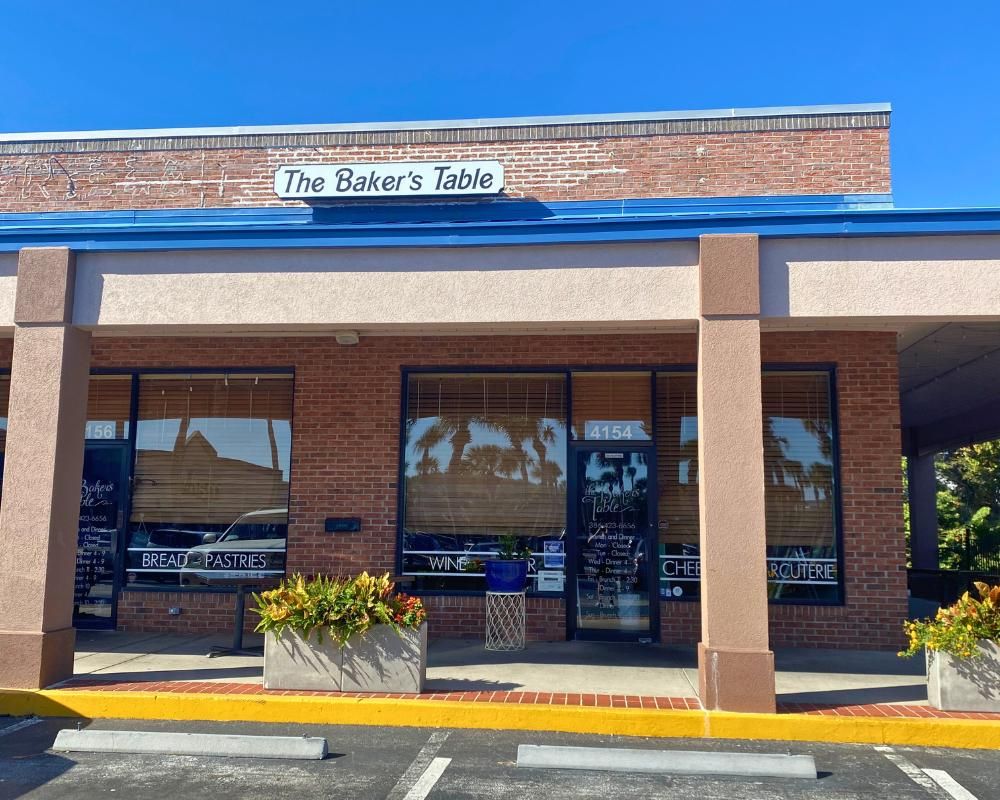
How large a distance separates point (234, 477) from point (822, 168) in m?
8.17

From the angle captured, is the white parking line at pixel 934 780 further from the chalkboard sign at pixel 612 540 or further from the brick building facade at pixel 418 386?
the chalkboard sign at pixel 612 540

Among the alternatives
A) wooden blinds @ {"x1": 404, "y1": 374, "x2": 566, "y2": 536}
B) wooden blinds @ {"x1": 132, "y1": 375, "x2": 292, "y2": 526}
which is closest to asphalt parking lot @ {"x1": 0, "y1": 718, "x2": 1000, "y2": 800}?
wooden blinds @ {"x1": 404, "y1": 374, "x2": 566, "y2": 536}

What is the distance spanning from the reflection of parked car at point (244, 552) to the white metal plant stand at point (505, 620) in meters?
2.77

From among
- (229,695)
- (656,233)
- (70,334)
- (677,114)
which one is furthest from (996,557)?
(70,334)

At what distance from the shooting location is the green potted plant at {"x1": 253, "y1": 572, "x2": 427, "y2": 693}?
768cm

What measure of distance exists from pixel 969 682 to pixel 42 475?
8241 mm

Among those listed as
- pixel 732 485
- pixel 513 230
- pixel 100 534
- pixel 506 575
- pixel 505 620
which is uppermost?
pixel 513 230

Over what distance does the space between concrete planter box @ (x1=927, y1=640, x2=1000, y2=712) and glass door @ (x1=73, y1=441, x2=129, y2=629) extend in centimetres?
911

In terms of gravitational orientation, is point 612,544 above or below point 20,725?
above

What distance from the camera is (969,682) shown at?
722 cm

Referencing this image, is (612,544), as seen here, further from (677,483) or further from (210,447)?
(210,447)

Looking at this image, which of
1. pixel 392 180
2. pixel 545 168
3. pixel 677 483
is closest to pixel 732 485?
pixel 677 483

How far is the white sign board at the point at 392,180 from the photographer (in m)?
10.9

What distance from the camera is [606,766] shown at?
20.1ft
